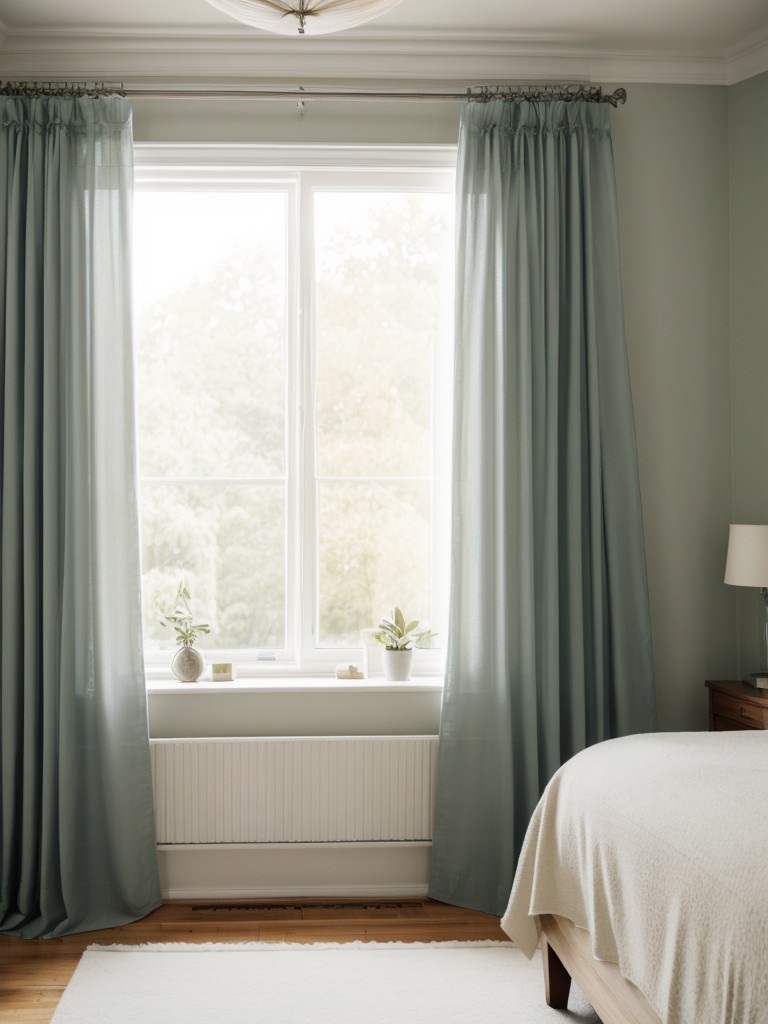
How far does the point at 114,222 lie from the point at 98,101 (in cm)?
42

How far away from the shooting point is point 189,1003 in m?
2.43

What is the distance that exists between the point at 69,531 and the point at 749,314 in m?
2.59

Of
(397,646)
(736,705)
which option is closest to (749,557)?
(736,705)

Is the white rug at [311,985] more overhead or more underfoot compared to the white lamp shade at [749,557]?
more underfoot

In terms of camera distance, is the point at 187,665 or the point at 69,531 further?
the point at 187,665

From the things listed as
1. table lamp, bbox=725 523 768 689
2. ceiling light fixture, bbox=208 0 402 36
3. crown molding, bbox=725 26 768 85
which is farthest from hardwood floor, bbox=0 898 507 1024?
crown molding, bbox=725 26 768 85

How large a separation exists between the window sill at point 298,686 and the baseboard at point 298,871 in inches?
21.4

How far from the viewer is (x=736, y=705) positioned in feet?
9.70

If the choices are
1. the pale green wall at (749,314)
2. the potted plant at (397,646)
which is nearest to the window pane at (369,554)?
the potted plant at (397,646)

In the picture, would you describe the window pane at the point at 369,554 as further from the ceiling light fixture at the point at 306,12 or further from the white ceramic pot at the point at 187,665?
the ceiling light fixture at the point at 306,12

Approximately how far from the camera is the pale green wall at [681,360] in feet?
10.6

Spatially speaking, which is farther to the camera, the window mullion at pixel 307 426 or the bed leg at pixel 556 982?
the window mullion at pixel 307 426

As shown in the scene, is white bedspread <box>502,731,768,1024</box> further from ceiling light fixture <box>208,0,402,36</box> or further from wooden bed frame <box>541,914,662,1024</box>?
ceiling light fixture <box>208,0,402,36</box>

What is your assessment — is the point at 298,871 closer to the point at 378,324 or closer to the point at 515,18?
the point at 378,324
